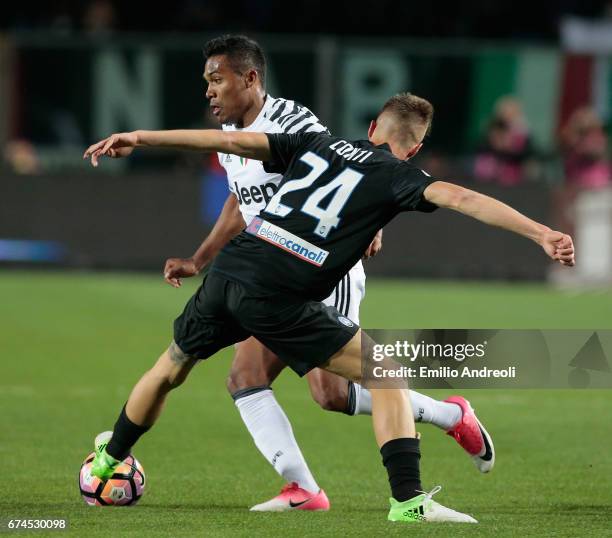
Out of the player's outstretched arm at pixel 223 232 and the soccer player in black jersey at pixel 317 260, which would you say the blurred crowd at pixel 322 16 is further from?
the soccer player in black jersey at pixel 317 260

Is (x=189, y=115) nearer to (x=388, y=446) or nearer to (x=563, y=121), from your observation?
(x=563, y=121)

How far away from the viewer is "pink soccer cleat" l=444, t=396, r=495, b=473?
7328mm

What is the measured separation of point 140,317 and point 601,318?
5.00 metres

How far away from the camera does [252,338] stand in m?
7.21

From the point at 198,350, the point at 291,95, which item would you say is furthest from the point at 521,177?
the point at 198,350

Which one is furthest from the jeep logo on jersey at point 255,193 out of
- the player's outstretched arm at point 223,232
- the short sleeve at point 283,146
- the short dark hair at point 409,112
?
the short dark hair at point 409,112

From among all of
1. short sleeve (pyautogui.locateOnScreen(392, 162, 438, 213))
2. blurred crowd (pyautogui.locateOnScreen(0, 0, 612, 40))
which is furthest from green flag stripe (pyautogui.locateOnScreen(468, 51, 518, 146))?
short sleeve (pyautogui.locateOnScreen(392, 162, 438, 213))

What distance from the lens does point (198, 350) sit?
650 centimetres

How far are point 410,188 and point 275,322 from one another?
0.83m

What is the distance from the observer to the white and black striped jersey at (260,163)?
709 cm

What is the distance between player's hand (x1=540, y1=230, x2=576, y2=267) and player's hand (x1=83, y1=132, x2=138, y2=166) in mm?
1703

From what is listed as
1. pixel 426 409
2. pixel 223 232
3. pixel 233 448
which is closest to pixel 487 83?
pixel 233 448

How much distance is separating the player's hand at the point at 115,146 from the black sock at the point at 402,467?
1675 millimetres

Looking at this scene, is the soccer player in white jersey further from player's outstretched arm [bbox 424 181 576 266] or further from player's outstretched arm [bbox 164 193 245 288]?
player's outstretched arm [bbox 424 181 576 266]
